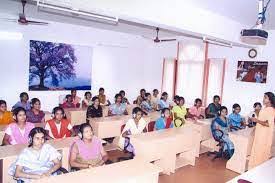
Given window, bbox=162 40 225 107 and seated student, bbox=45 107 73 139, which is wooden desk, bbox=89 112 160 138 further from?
window, bbox=162 40 225 107

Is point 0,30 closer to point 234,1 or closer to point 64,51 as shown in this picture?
point 64,51

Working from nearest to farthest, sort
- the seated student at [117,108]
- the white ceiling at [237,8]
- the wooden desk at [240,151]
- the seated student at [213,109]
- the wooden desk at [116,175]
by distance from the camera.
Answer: the wooden desk at [116,175] → the white ceiling at [237,8] → the wooden desk at [240,151] → the seated student at [117,108] → the seated student at [213,109]

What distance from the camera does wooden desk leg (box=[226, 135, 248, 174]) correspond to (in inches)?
209

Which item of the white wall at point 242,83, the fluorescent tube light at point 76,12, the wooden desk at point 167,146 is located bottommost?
the wooden desk at point 167,146

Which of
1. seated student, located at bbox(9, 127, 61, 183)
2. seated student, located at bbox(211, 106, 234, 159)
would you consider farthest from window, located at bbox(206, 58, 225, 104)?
seated student, located at bbox(9, 127, 61, 183)

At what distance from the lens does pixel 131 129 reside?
5129mm

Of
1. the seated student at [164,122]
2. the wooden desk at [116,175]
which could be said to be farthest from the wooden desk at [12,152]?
the seated student at [164,122]

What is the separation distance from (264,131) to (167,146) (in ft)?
5.69

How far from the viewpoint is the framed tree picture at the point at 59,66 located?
8156mm

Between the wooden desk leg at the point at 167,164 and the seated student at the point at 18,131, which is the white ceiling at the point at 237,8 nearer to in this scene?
the wooden desk leg at the point at 167,164

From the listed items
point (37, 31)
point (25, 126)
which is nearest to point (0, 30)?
point (37, 31)

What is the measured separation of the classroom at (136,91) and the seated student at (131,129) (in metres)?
0.02

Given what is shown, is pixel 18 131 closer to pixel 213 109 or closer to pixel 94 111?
pixel 94 111

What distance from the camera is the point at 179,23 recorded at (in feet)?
16.2
